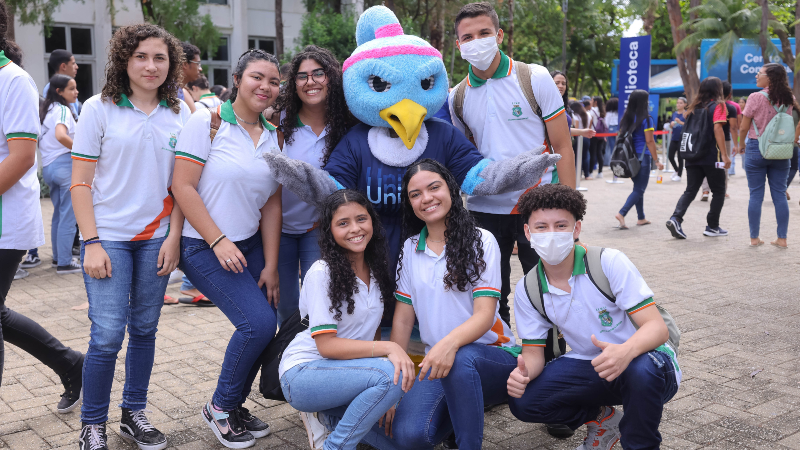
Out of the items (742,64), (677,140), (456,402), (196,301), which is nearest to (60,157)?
(196,301)

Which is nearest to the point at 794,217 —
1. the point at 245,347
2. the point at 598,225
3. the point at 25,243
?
the point at 598,225

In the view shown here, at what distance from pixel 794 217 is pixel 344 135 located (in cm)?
929

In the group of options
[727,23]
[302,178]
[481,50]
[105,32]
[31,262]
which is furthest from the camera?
[727,23]

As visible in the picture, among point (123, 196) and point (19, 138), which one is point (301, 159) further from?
point (19, 138)

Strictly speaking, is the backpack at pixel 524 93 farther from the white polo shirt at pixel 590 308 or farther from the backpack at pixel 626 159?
the backpack at pixel 626 159

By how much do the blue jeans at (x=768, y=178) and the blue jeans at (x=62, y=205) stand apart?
7335mm

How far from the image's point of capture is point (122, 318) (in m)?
3.11

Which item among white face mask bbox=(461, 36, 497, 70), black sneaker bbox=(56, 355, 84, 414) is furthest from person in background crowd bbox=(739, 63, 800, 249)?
black sneaker bbox=(56, 355, 84, 414)

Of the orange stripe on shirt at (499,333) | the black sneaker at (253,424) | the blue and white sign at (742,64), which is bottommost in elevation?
the black sneaker at (253,424)

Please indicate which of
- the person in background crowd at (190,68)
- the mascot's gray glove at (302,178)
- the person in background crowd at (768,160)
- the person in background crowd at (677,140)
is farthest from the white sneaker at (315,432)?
the person in background crowd at (677,140)

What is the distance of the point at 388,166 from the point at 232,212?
767mm

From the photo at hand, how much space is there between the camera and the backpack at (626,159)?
29.9ft

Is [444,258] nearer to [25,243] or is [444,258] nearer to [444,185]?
[444,185]

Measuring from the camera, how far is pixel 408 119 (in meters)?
3.28
